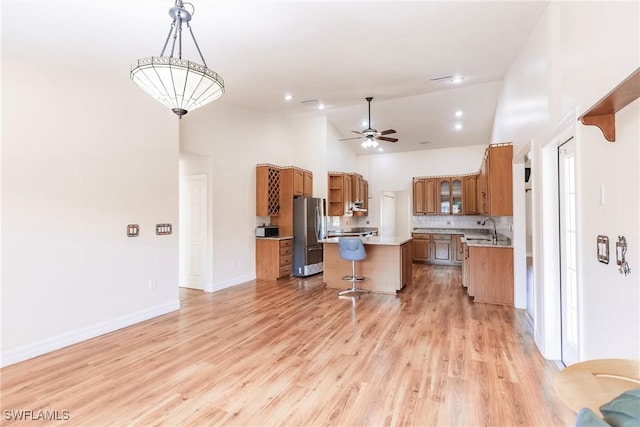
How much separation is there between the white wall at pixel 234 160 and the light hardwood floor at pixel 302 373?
1666 mm

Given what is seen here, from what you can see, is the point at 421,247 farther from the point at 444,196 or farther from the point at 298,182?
the point at 298,182

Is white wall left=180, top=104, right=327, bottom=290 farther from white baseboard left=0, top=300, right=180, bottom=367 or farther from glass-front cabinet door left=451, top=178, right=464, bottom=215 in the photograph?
glass-front cabinet door left=451, top=178, right=464, bottom=215

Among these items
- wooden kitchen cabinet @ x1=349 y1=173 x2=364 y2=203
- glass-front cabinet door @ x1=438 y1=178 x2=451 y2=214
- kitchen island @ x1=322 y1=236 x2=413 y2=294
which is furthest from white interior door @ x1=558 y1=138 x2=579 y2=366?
glass-front cabinet door @ x1=438 y1=178 x2=451 y2=214

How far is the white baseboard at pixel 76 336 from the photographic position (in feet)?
9.30

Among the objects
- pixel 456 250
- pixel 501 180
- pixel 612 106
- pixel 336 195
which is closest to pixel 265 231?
pixel 336 195

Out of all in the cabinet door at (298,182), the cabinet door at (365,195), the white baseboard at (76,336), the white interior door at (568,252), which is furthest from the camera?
the cabinet door at (365,195)

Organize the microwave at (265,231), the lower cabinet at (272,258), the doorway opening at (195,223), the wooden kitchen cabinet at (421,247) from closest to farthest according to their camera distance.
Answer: the doorway opening at (195,223), the lower cabinet at (272,258), the microwave at (265,231), the wooden kitchen cabinet at (421,247)

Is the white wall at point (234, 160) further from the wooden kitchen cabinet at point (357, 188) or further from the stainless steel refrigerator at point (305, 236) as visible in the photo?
the wooden kitchen cabinet at point (357, 188)

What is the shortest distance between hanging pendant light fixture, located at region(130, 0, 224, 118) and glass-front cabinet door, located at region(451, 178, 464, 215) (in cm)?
764

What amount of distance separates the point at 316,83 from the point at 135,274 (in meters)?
3.63

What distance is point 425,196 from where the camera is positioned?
8750mm

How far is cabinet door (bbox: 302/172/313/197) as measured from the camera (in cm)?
702

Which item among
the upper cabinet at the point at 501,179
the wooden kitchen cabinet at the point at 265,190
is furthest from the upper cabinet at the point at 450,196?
the wooden kitchen cabinet at the point at 265,190

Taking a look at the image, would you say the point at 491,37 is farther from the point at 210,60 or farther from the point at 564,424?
the point at 564,424
